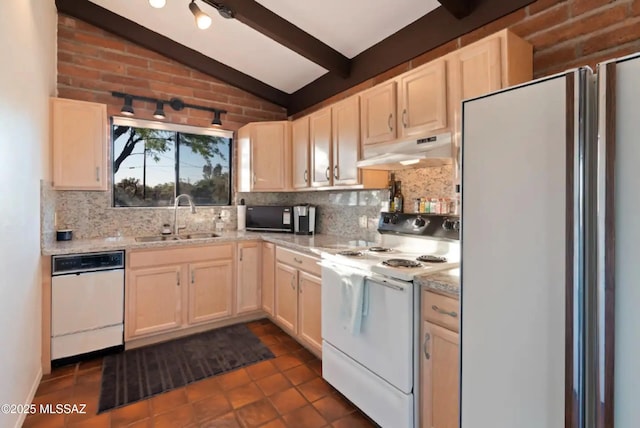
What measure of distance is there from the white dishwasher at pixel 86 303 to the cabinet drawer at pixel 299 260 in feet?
4.31

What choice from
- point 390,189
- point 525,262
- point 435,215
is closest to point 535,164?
point 525,262

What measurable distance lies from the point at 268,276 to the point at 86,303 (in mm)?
1491

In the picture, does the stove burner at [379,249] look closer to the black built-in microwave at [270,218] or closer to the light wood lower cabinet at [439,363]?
the light wood lower cabinet at [439,363]

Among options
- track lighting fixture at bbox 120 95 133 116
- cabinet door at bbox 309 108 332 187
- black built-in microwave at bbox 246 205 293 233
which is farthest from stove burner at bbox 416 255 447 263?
track lighting fixture at bbox 120 95 133 116

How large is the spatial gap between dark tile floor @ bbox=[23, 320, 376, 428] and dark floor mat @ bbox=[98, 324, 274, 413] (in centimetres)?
7

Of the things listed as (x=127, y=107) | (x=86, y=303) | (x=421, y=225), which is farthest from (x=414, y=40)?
(x=86, y=303)

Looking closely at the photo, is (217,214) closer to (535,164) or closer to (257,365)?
(257,365)

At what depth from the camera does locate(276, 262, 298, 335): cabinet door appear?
2.76m

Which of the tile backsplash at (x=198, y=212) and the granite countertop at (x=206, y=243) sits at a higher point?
the tile backsplash at (x=198, y=212)

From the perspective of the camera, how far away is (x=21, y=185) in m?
1.82

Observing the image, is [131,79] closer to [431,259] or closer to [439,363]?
[431,259]

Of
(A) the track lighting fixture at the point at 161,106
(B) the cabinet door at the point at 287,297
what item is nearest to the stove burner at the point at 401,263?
(B) the cabinet door at the point at 287,297

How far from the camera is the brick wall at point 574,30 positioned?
1.50 m

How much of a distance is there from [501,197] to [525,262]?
0.23m
